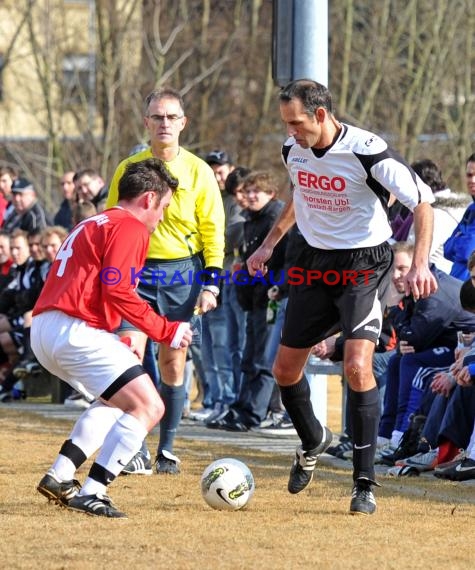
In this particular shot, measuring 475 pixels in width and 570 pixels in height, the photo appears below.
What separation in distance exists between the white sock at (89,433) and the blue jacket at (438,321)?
10.5ft

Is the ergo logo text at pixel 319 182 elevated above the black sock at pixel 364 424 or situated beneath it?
elevated above

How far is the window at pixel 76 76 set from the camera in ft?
76.7

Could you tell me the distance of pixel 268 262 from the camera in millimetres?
11492

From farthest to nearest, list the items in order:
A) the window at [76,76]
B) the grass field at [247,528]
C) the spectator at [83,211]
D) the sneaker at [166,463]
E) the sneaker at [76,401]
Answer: the window at [76,76]
the sneaker at [76,401]
the spectator at [83,211]
the sneaker at [166,463]
the grass field at [247,528]

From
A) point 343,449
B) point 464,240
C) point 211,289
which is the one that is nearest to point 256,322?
point 343,449

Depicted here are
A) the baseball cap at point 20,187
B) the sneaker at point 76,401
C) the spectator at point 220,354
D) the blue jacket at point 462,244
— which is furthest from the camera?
the baseball cap at point 20,187

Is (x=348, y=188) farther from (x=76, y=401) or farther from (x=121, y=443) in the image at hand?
(x=76, y=401)

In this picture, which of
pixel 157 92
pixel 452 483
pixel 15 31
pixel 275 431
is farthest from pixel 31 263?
pixel 15 31

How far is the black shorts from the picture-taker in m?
6.90

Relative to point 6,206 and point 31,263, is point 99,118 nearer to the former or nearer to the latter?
point 6,206

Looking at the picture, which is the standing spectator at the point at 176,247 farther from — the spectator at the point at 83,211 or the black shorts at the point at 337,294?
the spectator at the point at 83,211

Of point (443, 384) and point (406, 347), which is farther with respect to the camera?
point (406, 347)

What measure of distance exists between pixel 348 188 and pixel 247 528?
1.99 meters

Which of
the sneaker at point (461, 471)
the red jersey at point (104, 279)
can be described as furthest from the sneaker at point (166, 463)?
the red jersey at point (104, 279)
